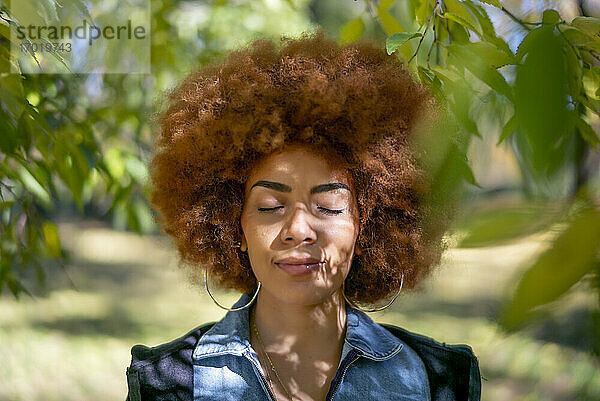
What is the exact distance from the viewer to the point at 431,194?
1.57 ft

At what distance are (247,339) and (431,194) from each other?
643mm

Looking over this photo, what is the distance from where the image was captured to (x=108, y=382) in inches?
97.3

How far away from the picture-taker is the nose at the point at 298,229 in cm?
96

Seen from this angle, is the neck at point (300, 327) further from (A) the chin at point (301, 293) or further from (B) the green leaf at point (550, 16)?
(B) the green leaf at point (550, 16)

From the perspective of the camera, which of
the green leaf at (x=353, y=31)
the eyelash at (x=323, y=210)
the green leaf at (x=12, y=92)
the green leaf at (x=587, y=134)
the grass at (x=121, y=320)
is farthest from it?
the grass at (x=121, y=320)

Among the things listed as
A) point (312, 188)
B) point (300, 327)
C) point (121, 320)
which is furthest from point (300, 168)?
point (121, 320)

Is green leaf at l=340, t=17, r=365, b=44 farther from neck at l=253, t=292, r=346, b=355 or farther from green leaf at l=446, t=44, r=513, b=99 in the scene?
green leaf at l=446, t=44, r=513, b=99

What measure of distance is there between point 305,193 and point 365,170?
10 cm

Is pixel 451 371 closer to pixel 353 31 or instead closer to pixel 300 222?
pixel 300 222

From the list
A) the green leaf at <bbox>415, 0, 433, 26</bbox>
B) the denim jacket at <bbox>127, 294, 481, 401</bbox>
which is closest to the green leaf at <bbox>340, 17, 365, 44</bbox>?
the green leaf at <bbox>415, 0, 433, 26</bbox>

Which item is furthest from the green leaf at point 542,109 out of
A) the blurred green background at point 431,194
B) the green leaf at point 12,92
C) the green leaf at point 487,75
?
the green leaf at point 12,92

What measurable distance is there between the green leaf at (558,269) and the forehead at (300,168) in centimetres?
70

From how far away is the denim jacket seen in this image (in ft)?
3.34

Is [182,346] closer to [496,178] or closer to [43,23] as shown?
[43,23]
